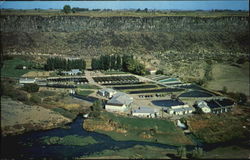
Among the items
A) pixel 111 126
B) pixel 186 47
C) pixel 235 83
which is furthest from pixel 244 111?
pixel 186 47

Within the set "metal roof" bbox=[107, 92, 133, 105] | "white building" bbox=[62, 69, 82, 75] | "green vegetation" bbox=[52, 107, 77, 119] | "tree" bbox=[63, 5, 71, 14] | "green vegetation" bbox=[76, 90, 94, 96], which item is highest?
"tree" bbox=[63, 5, 71, 14]

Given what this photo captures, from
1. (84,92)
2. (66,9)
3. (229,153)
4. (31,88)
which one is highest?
(66,9)

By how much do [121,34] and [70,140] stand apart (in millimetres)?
56192

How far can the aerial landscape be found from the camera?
26.9 m

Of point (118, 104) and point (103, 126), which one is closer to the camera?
point (103, 126)

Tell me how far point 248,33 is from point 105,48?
123ft

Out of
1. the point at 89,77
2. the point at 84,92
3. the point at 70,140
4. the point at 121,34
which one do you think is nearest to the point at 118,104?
the point at 84,92

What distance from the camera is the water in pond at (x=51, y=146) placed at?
81.6 feet

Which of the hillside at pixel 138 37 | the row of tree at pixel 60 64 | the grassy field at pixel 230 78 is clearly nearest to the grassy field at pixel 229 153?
the grassy field at pixel 230 78

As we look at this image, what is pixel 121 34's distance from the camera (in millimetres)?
81125

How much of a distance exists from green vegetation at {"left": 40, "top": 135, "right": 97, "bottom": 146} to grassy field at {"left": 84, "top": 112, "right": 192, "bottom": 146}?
2051 millimetres

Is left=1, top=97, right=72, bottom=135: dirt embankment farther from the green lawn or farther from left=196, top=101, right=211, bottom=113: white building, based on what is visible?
left=196, top=101, right=211, bottom=113: white building

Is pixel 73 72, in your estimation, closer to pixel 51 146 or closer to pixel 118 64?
pixel 118 64

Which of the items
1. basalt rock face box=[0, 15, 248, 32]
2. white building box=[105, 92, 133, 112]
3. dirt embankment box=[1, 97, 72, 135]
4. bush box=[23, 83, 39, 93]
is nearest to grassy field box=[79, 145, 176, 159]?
dirt embankment box=[1, 97, 72, 135]
